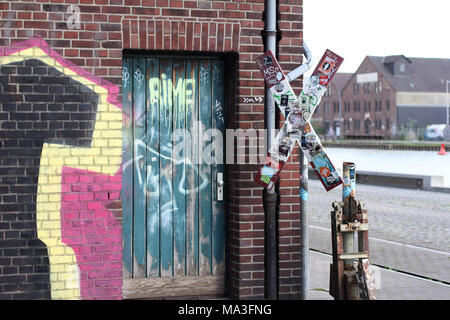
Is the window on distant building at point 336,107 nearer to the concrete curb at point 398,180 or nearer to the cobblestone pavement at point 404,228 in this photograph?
the concrete curb at point 398,180

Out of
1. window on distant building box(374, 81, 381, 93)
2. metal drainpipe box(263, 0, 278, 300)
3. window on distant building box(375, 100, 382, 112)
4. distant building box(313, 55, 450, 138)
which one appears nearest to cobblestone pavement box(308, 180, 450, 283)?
metal drainpipe box(263, 0, 278, 300)

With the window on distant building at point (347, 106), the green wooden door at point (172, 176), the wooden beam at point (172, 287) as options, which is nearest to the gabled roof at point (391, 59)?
the window on distant building at point (347, 106)

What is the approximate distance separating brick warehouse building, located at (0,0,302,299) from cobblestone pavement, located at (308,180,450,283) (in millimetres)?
3605

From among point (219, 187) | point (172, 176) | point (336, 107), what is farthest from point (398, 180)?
point (336, 107)

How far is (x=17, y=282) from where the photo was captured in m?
6.43

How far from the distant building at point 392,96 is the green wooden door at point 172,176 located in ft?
284

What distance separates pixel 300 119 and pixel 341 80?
355ft

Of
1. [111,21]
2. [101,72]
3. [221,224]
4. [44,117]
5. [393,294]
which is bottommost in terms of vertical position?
[393,294]

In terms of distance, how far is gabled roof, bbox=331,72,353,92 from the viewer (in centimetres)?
10994

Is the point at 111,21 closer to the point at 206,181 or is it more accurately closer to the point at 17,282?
the point at 206,181

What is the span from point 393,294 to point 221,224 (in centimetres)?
233

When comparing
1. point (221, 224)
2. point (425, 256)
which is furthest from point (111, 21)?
point (425, 256)

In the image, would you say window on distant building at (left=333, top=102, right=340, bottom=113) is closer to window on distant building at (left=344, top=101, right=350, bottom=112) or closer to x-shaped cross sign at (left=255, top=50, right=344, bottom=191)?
window on distant building at (left=344, top=101, right=350, bottom=112)

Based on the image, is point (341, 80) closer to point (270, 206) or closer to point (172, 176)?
point (172, 176)
